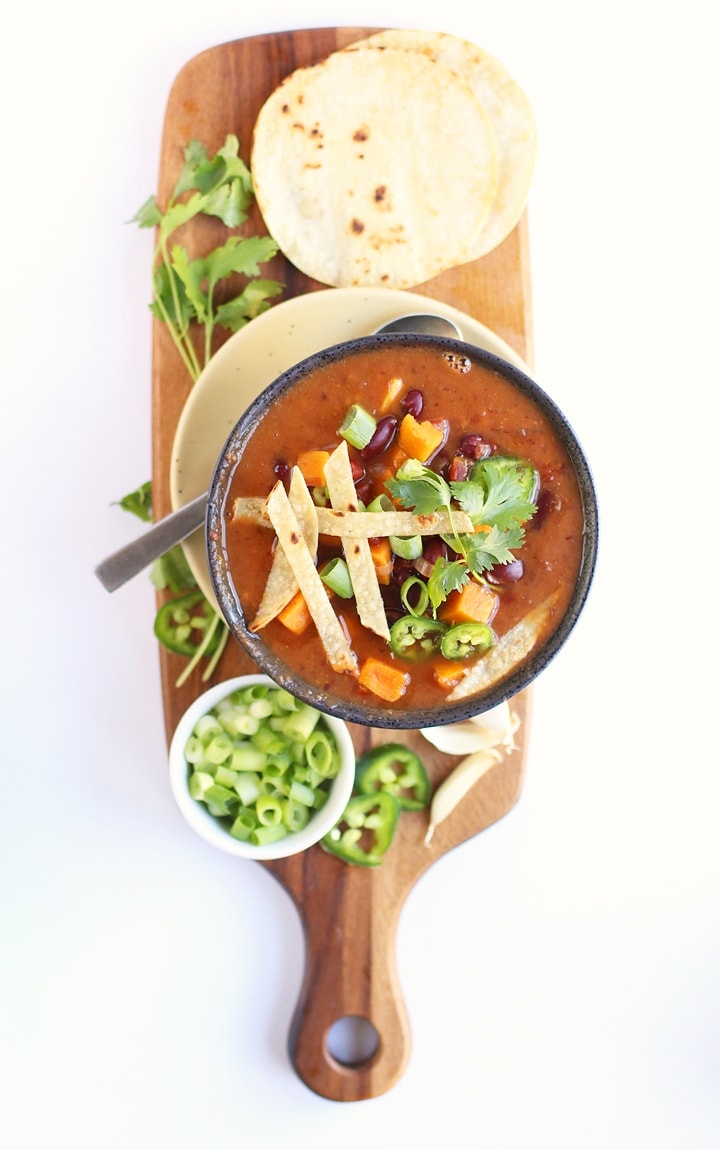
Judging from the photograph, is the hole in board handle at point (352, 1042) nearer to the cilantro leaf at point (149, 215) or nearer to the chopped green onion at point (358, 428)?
the chopped green onion at point (358, 428)

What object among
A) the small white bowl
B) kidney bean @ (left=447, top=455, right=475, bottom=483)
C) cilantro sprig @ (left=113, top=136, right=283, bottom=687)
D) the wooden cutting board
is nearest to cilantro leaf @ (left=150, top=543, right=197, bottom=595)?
cilantro sprig @ (left=113, top=136, right=283, bottom=687)

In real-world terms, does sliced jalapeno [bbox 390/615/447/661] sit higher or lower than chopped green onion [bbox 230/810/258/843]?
higher

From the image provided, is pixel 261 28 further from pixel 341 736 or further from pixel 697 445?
pixel 341 736

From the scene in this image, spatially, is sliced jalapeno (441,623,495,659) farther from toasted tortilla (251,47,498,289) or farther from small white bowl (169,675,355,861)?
toasted tortilla (251,47,498,289)

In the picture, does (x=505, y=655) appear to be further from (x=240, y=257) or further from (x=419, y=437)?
(x=240, y=257)

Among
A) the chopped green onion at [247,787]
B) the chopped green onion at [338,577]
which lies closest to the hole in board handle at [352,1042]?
the chopped green onion at [247,787]

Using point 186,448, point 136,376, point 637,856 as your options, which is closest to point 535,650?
point 186,448
